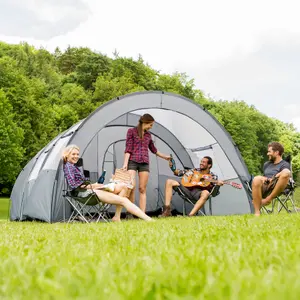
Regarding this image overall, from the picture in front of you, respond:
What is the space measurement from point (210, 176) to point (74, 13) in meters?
47.2

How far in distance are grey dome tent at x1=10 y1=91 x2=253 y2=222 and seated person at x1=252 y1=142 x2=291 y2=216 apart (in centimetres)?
157

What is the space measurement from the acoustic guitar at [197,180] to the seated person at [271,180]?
47.9 inches

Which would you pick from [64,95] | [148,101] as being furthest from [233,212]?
[64,95]

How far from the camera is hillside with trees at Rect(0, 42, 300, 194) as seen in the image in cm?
2075

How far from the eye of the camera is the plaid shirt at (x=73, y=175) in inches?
243

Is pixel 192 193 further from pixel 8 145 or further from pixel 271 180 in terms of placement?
pixel 8 145

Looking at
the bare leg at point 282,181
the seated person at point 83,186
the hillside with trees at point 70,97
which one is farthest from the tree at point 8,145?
the bare leg at point 282,181

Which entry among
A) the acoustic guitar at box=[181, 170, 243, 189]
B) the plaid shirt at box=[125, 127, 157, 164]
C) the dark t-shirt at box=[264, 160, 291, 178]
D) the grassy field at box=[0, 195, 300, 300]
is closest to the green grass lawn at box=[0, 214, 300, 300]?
the grassy field at box=[0, 195, 300, 300]

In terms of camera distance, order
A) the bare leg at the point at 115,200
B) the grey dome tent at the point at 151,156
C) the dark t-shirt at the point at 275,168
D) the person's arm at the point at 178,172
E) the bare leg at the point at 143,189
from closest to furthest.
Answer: the bare leg at the point at 115,200, the dark t-shirt at the point at 275,168, the bare leg at the point at 143,189, the grey dome tent at the point at 151,156, the person's arm at the point at 178,172

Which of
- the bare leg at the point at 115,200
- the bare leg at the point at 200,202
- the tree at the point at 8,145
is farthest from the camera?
the tree at the point at 8,145

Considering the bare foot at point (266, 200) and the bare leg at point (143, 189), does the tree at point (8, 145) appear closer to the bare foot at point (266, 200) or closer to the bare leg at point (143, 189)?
the bare leg at point (143, 189)

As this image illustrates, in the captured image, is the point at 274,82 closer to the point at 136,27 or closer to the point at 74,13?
the point at 136,27

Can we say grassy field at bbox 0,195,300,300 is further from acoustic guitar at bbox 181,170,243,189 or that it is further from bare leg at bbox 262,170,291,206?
acoustic guitar at bbox 181,170,243,189

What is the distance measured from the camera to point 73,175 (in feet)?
20.4
